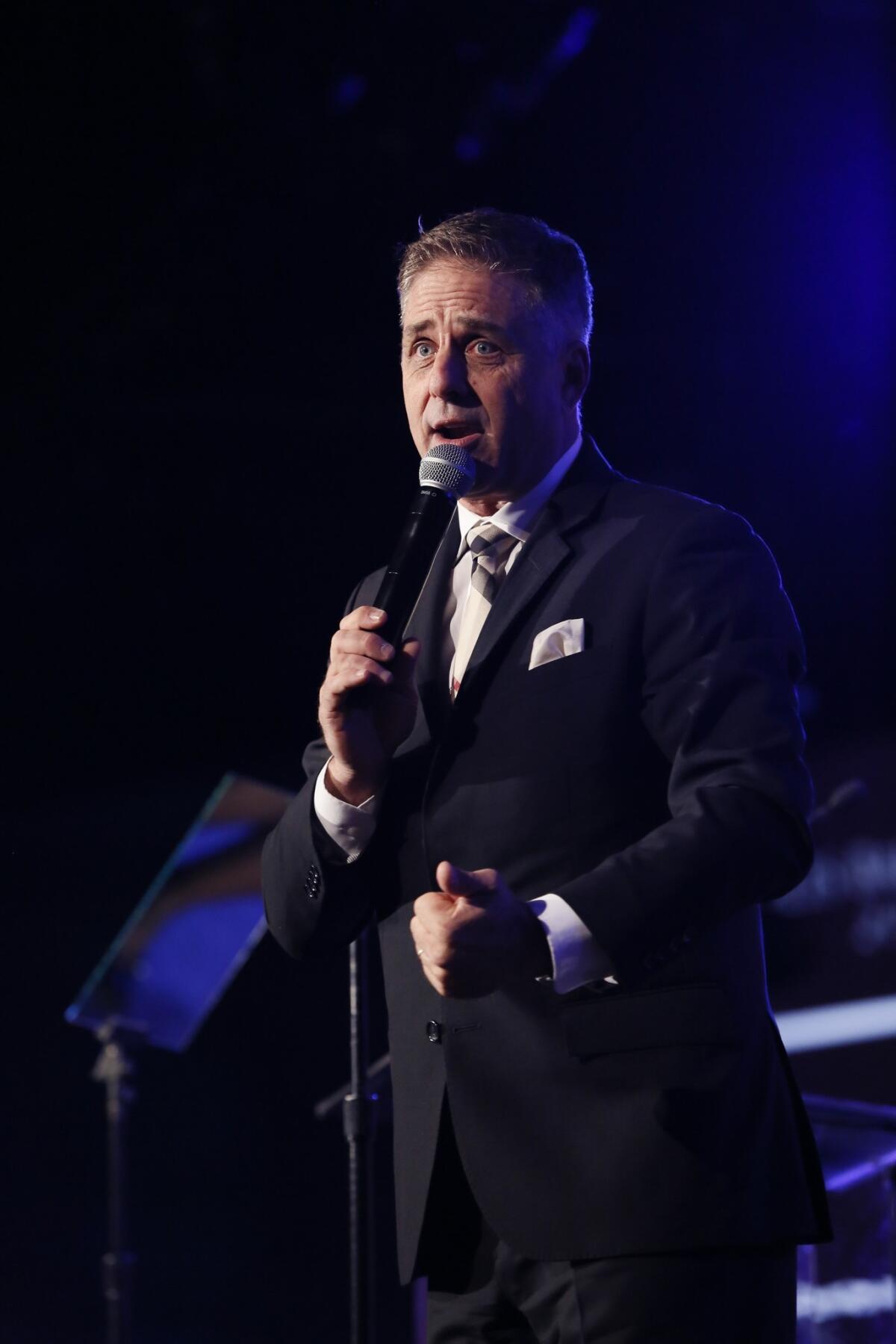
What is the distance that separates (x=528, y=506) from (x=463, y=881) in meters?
0.60

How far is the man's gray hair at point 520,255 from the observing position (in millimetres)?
1623

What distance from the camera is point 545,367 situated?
160cm

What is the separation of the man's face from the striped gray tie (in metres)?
0.04

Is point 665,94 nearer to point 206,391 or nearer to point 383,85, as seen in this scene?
point 383,85

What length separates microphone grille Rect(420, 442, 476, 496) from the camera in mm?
1484

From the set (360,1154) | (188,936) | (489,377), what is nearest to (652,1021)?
(489,377)

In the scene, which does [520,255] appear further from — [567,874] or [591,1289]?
[591,1289]

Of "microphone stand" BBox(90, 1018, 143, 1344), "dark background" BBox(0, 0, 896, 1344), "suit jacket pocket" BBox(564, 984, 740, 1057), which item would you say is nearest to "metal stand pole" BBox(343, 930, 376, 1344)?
"suit jacket pocket" BBox(564, 984, 740, 1057)

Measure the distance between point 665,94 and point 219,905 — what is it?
7.39 feet

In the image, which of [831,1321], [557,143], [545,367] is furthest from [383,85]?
[831,1321]

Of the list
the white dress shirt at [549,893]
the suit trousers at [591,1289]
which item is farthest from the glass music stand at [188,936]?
the suit trousers at [591,1289]

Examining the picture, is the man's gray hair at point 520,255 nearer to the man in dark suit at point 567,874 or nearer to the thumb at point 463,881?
the man in dark suit at point 567,874

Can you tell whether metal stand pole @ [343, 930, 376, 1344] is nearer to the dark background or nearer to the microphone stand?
the microphone stand

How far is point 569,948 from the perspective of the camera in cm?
116
